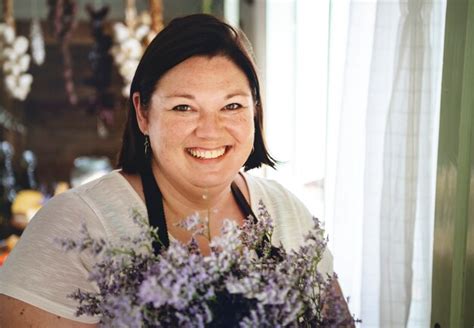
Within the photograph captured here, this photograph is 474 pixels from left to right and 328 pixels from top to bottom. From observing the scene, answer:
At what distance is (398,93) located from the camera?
1.41 meters

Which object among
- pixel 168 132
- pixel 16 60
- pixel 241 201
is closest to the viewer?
pixel 168 132

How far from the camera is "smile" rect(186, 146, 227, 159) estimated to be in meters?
1.42

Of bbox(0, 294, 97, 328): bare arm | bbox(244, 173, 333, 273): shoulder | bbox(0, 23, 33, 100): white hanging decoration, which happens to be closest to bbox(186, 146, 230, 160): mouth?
bbox(244, 173, 333, 273): shoulder

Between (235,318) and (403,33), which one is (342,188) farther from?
(235,318)

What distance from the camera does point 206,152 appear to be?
1421 millimetres

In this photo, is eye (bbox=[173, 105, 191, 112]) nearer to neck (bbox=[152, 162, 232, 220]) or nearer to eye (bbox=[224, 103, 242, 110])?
eye (bbox=[224, 103, 242, 110])

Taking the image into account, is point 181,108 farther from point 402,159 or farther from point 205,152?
point 402,159

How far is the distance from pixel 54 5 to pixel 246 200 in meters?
3.36

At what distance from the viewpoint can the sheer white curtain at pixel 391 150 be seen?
4.55 ft

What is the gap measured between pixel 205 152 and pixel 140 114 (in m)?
0.21

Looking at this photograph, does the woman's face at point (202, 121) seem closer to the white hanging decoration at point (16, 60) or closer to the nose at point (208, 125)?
the nose at point (208, 125)

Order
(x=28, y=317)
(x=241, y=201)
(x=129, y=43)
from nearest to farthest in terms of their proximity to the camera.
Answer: (x=28, y=317), (x=241, y=201), (x=129, y=43)

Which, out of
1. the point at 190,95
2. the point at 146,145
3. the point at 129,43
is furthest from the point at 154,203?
the point at 129,43

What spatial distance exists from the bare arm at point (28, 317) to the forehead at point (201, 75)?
0.50m
